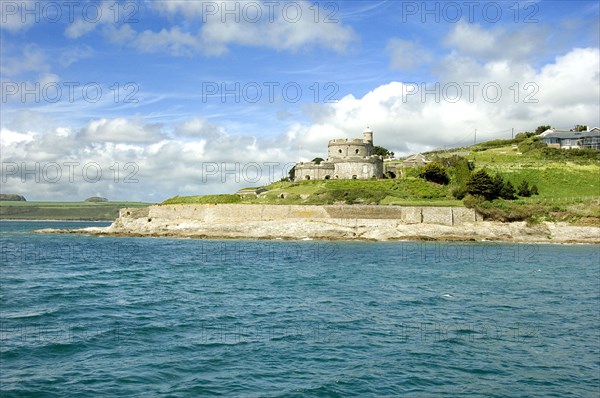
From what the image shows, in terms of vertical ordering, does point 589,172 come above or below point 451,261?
above

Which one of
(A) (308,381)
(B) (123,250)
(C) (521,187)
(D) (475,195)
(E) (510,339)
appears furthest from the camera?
(C) (521,187)

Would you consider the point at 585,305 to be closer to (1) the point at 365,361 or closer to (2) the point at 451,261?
(1) the point at 365,361

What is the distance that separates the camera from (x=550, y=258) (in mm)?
33688

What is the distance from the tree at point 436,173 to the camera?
63844 mm

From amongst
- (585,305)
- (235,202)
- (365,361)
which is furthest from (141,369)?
(235,202)

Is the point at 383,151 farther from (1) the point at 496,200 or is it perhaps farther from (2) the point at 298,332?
(2) the point at 298,332

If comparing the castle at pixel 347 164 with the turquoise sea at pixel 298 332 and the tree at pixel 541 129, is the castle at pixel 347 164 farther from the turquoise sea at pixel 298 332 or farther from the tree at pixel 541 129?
the tree at pixel 541 129

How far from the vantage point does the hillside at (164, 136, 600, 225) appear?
169 feet

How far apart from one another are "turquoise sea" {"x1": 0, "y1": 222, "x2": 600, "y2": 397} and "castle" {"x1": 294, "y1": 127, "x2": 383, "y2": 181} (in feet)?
130

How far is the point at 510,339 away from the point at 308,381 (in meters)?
5.83

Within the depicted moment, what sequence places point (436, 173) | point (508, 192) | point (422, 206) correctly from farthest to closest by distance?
point (436, 173) < point (508, 192) < point (422, 206)

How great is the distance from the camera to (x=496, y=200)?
55.0m

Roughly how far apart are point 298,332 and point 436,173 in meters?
52.8

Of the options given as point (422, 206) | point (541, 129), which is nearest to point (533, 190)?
point (422, 206)
